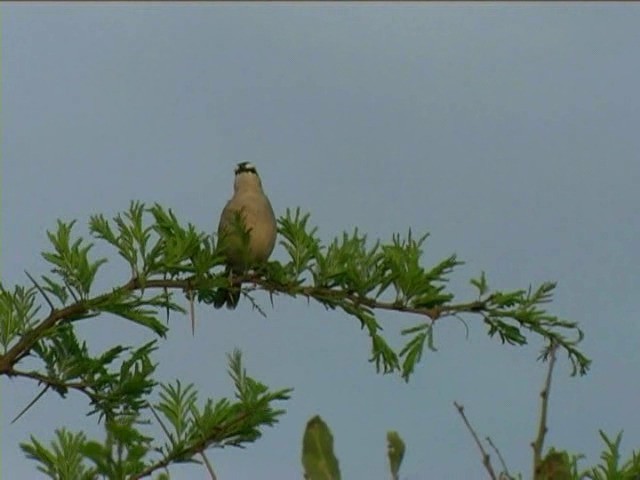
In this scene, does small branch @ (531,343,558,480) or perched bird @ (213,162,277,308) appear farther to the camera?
perched bird @ (213,162,277,308)

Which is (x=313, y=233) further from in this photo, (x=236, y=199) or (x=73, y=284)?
(x=236, y=199)

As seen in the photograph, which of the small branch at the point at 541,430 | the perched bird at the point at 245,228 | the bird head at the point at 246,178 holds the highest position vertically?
the bird head at the point at 246,178

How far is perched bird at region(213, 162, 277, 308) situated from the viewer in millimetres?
4891

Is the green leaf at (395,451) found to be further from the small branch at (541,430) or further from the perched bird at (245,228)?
the perched bird at (245,228)

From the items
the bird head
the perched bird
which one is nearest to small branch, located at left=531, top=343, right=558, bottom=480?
the perched bird

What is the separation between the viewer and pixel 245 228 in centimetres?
517

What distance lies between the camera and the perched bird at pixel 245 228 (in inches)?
193

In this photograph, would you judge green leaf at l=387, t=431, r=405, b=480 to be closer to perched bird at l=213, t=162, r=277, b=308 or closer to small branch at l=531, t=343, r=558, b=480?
small branch at l=531, t=343, r=558, b=480

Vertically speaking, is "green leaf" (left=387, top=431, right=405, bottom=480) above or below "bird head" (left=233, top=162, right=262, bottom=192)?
below

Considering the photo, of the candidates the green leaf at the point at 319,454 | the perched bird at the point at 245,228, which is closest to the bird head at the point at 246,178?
the perched bird at the point at 245,228

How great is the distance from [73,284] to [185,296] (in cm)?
41

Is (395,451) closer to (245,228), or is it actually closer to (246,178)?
(245,228)

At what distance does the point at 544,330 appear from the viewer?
4.16 metres

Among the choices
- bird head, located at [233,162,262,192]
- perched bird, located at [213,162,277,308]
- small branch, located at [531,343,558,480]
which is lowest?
small branch, located at [531,343,558,480]
